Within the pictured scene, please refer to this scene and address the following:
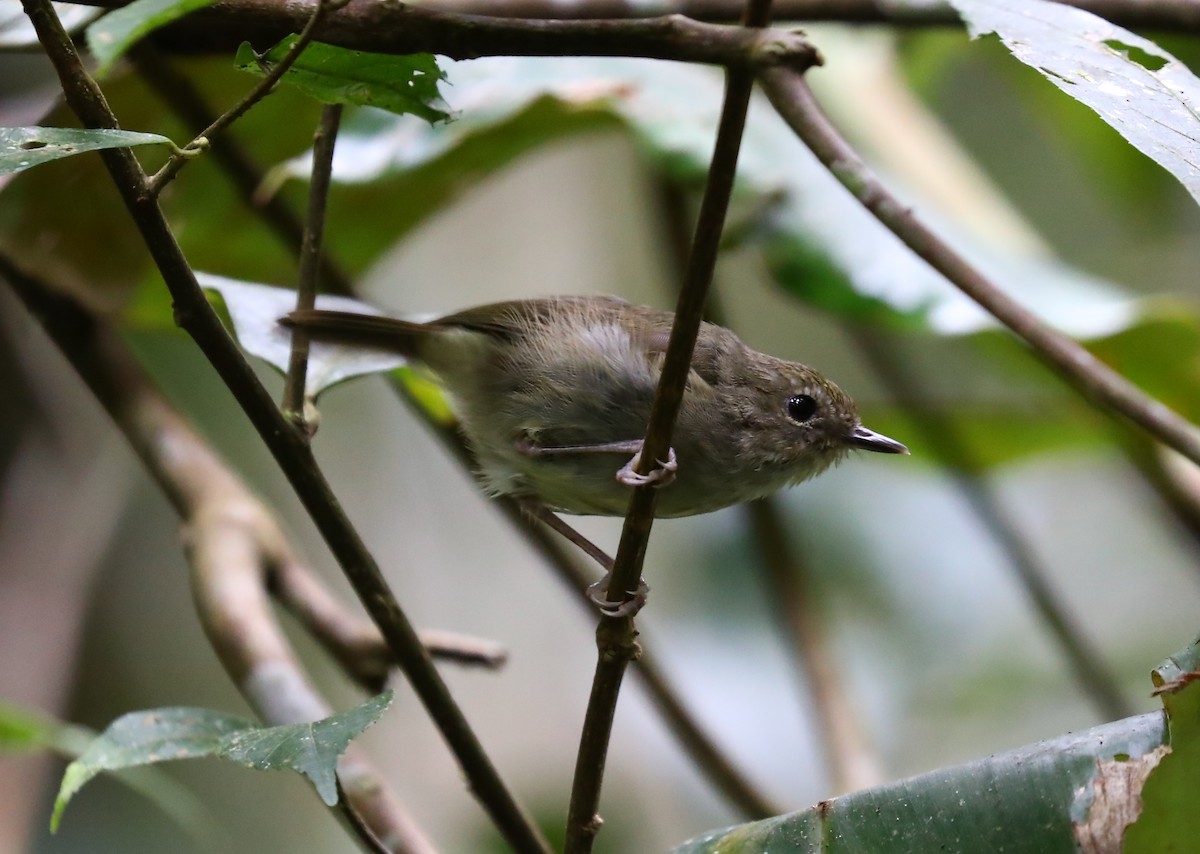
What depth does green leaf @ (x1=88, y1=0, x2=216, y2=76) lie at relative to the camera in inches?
39.1

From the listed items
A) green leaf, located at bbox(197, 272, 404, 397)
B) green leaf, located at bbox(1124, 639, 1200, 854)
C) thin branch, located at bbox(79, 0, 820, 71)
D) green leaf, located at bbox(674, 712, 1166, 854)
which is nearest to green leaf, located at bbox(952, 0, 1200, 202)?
thin branch, located at bbox(79, 0, 820, 71)

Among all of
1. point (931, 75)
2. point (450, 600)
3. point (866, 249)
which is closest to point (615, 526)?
point (450, 600)

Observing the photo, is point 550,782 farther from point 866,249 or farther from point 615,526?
point 866,249

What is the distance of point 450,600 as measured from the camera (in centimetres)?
601

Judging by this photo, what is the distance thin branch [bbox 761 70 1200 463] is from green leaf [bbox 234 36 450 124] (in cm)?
Answer: 46

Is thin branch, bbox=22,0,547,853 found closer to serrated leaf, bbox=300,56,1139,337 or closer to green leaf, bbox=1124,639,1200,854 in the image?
green leaf, bbox=1124,639,1200,854

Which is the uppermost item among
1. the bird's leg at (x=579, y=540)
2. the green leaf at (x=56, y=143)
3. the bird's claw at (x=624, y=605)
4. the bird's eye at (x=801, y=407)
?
the bird's eye at (x=801, y=407)

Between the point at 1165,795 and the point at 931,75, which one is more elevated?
the point at 931,75

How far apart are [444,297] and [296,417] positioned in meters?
5.13

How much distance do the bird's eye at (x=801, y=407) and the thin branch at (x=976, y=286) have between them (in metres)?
0.58

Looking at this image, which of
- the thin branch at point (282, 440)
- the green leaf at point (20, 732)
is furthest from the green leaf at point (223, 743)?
the green leaf at point (20, 732)

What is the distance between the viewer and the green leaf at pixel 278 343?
71.2 inches

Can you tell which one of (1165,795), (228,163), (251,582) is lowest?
(1165,795)

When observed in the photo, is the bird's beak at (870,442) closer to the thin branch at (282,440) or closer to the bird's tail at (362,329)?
the bird's tail at (362,329)
